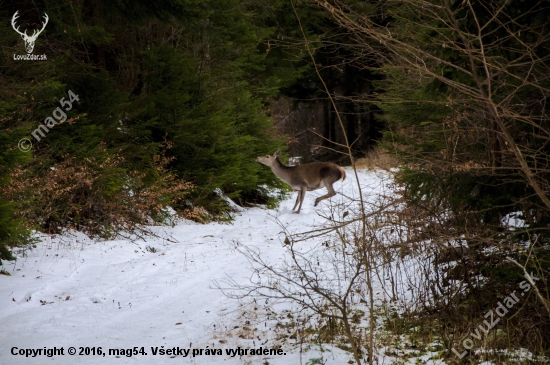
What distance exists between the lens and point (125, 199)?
10.7 m

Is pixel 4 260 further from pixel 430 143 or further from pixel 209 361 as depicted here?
pixel 430 143

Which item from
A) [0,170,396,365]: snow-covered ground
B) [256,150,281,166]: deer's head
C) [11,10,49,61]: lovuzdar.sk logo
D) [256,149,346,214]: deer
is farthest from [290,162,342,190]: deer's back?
[11,10,49,61]: lovuzdar.sk logo

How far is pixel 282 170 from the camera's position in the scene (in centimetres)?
1460

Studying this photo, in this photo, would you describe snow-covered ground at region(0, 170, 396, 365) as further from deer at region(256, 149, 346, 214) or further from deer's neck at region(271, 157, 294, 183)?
deer's neck at region(271, 157, 294, 183)

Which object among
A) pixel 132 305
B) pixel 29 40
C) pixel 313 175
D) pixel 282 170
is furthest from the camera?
pixel 282 170

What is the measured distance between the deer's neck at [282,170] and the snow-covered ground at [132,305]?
4870 millimetres

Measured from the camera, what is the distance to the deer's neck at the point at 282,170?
14500 mm

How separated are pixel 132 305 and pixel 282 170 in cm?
873

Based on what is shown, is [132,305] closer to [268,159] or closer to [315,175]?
[315,175]

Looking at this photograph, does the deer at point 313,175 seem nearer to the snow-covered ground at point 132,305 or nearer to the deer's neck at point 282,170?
the deer's neck at point 282,170

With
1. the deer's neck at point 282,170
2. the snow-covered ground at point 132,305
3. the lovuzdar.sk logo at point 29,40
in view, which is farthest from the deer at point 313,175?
the lovuzdar.sk logo at point 29,40

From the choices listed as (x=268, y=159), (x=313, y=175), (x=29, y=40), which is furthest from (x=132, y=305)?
(x=268, y=159)

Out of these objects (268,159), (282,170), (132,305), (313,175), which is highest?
(268,159)

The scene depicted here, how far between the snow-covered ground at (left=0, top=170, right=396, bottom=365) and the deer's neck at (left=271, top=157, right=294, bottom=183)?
4870 mm
